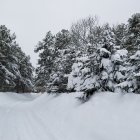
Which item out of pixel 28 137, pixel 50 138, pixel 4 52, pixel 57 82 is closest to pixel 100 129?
pixel 50 138

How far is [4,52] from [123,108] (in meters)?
36.4

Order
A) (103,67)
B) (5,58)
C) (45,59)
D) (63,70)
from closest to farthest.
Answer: (103,67)
(63,70)
(5,58)
(45,59)

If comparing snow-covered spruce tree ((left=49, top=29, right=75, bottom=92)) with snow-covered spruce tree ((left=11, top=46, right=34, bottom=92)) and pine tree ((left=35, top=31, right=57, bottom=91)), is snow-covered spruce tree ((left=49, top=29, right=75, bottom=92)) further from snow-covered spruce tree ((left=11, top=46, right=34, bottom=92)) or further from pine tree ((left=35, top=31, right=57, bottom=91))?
snow-covered spruce tree ((left=11, top=46, right=34, bottom=92))

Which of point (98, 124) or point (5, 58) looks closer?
point (98, 124)

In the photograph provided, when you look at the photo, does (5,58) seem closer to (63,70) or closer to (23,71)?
(23,71)

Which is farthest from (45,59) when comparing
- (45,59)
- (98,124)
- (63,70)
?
(98,124)

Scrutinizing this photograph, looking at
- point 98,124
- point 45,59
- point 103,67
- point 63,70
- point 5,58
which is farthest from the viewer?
point 45,59

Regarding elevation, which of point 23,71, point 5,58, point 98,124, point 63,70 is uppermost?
point 5,58

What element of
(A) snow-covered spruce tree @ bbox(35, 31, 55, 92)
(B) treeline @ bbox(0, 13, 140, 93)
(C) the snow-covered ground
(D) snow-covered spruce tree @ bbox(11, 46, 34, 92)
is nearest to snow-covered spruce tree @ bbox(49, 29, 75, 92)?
(B) treeline @ bbox(0, 13, 140, 93)

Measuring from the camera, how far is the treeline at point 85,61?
41.0 feet

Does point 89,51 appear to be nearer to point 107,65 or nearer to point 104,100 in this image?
point 107,65

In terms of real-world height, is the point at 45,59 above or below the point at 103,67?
above

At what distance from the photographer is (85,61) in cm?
1355

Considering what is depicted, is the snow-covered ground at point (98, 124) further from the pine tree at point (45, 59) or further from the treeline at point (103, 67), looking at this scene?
the pine tree at point (45, 59)
